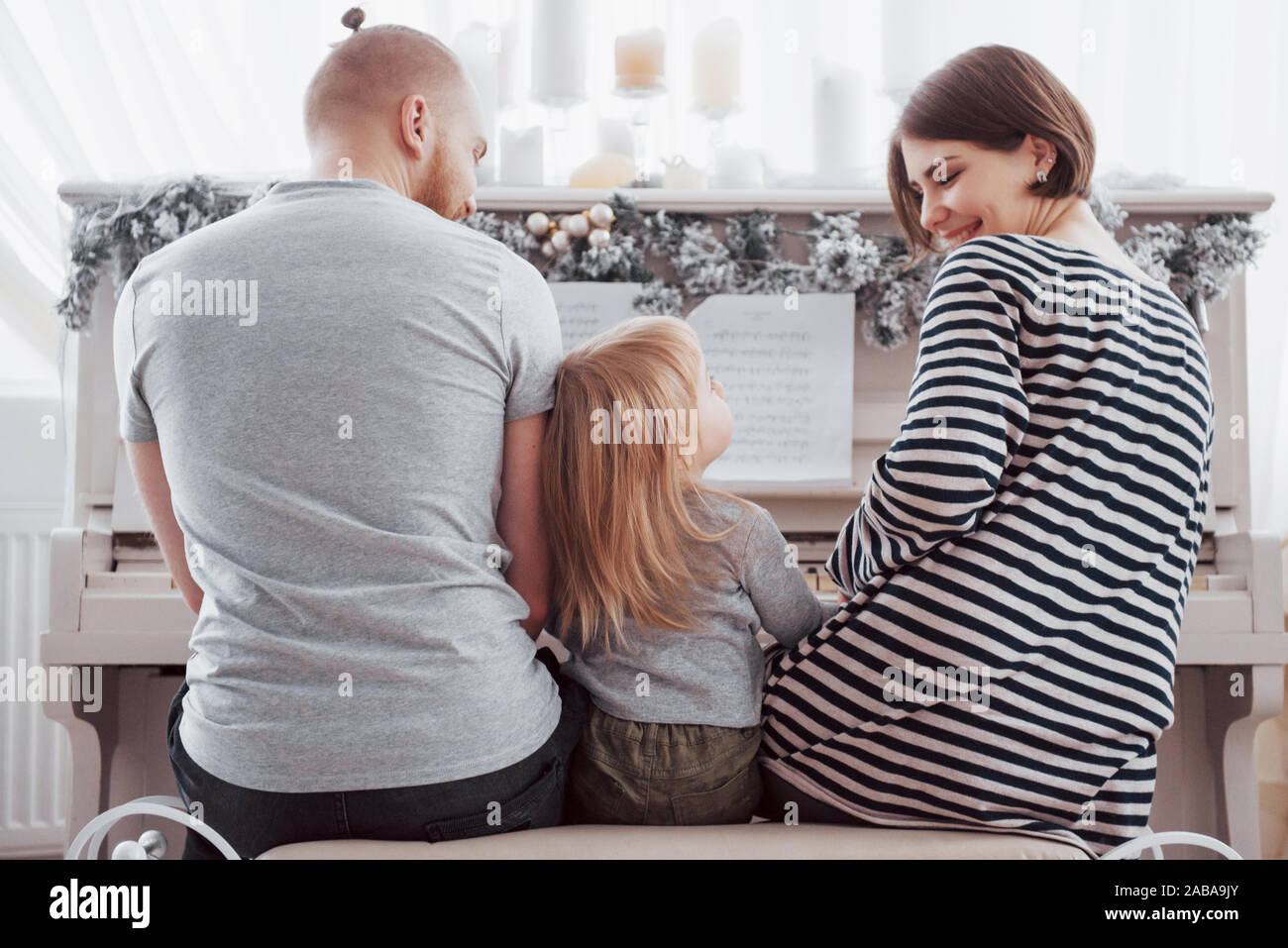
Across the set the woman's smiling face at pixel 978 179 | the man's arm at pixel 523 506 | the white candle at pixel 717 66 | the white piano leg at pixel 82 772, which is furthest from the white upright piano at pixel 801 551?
the man's arm at pixel 523 506

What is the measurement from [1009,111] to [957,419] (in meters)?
0.43

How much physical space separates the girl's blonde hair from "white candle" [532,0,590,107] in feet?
3.36

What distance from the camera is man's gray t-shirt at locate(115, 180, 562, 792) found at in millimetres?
910

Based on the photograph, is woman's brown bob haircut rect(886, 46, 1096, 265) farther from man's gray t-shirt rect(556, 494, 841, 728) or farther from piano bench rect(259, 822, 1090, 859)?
piano bench rect(259, 822, 1090, 859)

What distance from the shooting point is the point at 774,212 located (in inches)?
67.7

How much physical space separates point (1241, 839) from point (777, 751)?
3.53 ft

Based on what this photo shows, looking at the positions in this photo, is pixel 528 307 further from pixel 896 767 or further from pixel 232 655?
pixel 896 767

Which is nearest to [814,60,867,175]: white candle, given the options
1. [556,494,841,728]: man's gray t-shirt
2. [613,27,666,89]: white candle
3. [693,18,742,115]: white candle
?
[693,18,742,115]: white candle

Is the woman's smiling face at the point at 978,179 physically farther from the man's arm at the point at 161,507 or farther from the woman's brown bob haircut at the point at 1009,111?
the man's arm at the point at 161,507

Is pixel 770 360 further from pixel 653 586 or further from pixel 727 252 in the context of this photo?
pixel 653 586

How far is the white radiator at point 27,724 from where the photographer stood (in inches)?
82.5

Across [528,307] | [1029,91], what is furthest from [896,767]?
[1029,91]

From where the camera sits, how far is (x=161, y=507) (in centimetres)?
116

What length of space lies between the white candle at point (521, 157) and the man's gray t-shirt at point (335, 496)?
0.88 metres
